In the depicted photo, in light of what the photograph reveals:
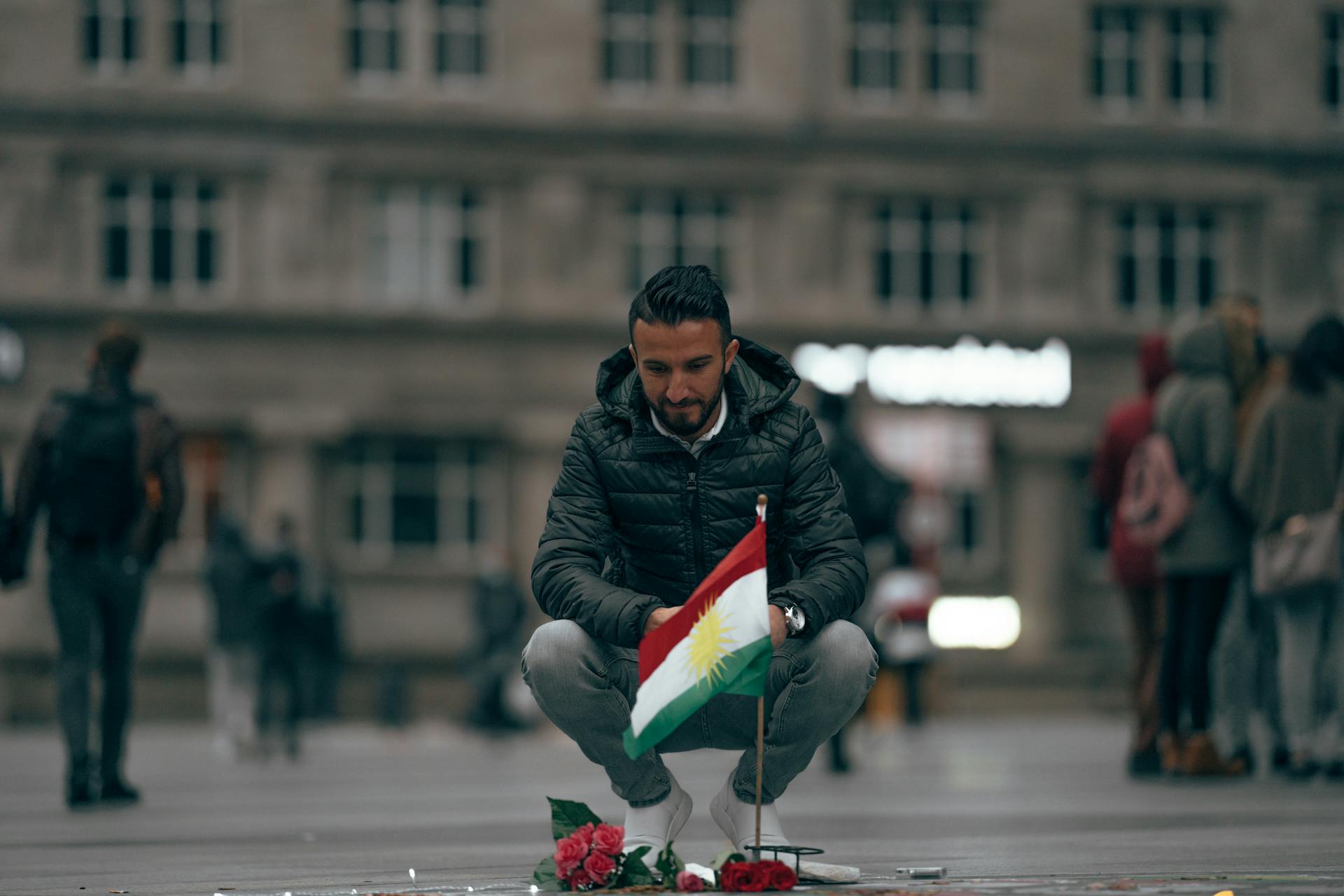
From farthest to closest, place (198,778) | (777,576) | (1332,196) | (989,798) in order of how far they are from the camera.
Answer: (1332,196)
(198,778)
(989,798)
(777,576)

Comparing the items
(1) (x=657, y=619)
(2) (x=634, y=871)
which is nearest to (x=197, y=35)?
Result: (1) (x=657, y=619)

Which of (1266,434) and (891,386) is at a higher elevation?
(891,386)

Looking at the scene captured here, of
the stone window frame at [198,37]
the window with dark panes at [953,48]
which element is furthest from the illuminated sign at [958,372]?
the stone window frame at [198,37]

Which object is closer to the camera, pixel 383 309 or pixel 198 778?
pixel 198 778

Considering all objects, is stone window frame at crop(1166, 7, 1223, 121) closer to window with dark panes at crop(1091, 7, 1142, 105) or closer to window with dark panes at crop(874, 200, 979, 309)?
window with dark panes at crop(1091, 7, 1142, 105)

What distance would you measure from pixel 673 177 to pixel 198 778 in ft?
65.8

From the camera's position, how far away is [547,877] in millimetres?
6039

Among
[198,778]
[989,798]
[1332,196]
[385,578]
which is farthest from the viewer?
[1332,196]

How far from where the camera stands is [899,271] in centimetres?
3500

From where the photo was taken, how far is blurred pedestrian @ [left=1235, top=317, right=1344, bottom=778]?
441 inches

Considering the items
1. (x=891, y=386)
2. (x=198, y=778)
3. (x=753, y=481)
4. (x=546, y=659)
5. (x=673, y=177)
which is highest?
(x=673, y=177)

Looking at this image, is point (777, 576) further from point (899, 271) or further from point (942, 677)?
point (899, 271)

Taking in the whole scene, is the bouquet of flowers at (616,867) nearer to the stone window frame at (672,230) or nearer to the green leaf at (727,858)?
the green leaf at (727,858)

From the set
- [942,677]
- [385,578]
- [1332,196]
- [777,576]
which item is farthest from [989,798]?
[1332,196]
